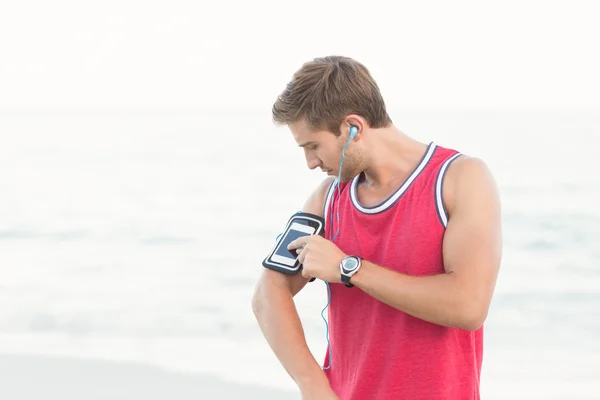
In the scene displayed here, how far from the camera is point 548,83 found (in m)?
26.8

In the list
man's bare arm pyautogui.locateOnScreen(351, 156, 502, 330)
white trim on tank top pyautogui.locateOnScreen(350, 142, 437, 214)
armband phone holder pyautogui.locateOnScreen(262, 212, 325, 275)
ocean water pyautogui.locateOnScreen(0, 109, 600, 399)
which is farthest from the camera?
ocean water pyautogui.locateOnScreen(0, 109, 600, 399)

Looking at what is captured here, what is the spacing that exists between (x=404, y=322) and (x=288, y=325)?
0.25 meters

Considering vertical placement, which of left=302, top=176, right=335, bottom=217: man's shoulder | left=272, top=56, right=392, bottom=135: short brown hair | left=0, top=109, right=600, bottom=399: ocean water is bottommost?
left=0, top=109, right=600, bottom=399: ocean water

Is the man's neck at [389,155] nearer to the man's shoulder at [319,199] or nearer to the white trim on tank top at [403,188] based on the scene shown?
the white trim on tank top at [403,188]

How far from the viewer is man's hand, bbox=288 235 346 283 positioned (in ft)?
5.54

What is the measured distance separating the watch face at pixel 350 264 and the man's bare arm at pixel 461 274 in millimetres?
16

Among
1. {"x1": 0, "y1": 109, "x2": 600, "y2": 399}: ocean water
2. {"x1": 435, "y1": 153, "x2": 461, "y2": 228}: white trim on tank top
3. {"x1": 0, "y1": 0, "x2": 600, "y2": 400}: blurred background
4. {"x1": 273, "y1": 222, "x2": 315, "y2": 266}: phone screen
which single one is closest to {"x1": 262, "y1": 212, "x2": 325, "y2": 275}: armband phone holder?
{"x1": 273, "y1": 222, "x2": 315, "y2": 266}: phone screen

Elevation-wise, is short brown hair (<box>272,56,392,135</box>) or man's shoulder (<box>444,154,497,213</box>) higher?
short brown hair (<box>272,56,392,135</box>)

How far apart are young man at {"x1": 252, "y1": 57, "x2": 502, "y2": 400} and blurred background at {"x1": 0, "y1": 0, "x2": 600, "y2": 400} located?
3214 millimetres

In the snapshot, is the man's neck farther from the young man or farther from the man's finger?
the man's finger

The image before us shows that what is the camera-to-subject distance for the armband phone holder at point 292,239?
185 cm

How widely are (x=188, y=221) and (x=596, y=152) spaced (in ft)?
34.5

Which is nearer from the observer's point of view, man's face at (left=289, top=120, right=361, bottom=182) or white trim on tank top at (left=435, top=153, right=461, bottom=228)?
white trim on tank top at (left=435, top=153, right=461, bottom=228)

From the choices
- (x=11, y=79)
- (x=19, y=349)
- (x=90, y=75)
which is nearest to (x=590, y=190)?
(x=19, y=349)
